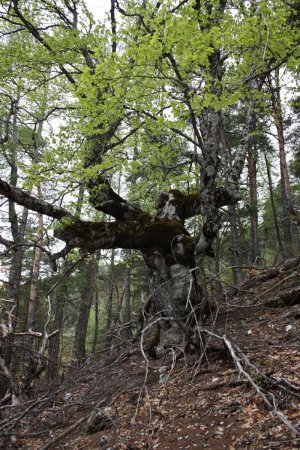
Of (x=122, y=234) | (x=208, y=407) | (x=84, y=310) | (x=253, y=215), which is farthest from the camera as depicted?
(x=84, y=310)


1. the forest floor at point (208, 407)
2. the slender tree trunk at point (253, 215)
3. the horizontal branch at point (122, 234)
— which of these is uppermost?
the slender tree trunk at point (253, 215)

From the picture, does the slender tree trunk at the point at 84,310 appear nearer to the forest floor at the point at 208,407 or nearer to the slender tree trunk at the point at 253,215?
the slender tree trunk at the point at 253,215

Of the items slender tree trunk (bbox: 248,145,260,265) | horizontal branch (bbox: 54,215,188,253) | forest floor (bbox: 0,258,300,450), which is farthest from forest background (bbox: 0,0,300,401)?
slender tree trunk (bbox: 248,145,260,265)

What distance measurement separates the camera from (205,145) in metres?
6.75

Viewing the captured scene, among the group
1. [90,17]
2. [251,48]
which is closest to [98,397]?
[251,48]

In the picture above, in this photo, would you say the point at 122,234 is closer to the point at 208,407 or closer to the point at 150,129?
the point at 150,129

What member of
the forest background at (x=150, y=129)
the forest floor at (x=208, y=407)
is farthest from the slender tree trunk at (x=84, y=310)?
the forest floor at (x=208, y=407)

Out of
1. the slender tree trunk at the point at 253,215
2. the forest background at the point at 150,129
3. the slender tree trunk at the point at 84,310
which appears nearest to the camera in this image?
the forest background at the point at 150,129

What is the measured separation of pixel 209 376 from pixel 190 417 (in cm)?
87

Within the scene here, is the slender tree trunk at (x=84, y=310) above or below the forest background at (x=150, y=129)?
below

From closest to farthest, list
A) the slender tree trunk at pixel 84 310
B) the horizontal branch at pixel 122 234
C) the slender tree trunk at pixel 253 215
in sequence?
the horizontal branch at pixel 122 234
the slender tree trunk at pixel 253 215
the slender tree trunk at pixel 84 310

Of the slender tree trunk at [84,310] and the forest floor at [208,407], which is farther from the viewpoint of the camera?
the slender tree trunk at [84,310]

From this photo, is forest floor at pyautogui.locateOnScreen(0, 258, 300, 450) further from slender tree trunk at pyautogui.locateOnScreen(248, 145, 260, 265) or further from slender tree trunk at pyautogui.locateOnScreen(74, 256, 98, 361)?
slender tree trunk at pyautogui.locateOnScreen(74, 256, 98, 361)

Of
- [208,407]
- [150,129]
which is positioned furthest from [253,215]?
[208,407]
